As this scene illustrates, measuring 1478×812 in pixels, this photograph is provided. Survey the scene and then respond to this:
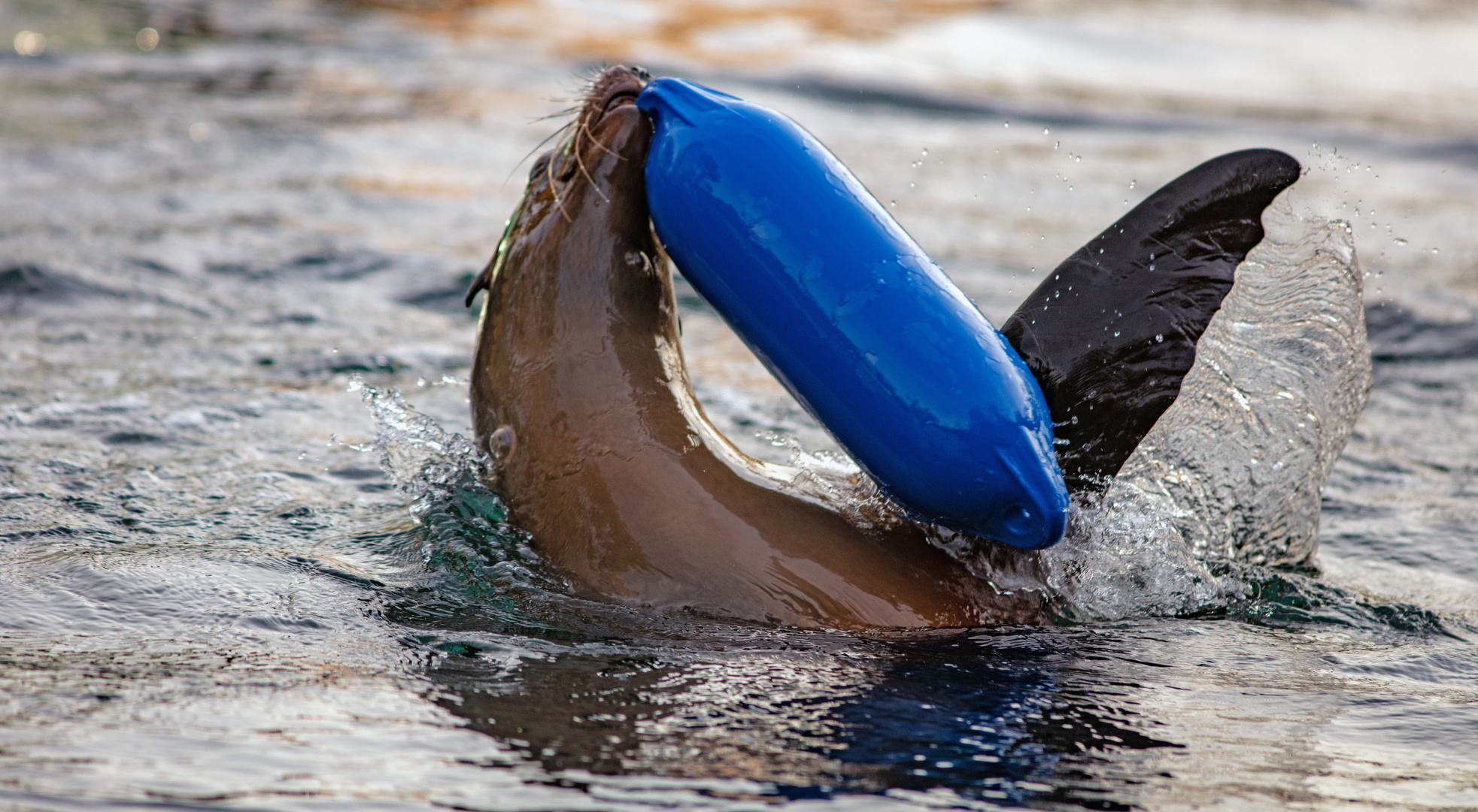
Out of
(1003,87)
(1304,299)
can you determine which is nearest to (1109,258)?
(1304,299)

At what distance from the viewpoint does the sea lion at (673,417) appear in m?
3.02

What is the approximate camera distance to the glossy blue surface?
9.13ft

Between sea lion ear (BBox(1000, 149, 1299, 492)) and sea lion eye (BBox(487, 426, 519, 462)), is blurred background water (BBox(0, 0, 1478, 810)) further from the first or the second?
sea lion ear (BBox(1000, 149, 1299, 492))

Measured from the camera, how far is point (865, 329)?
2807 mm

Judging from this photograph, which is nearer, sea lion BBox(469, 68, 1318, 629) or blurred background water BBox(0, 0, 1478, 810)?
blurred background water BBox(0, 0, 1478, 810)

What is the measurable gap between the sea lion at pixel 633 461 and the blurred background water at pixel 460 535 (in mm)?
98

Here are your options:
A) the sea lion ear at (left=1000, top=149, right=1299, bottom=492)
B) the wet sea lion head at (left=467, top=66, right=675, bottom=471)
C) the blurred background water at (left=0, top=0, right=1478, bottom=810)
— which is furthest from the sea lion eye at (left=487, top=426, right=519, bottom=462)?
the sea lion ear at (left=1000, top=149, right=1299, bottom=492)

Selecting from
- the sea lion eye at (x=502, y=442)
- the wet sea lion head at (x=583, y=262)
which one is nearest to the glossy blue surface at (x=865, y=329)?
the wet sea lion head at (x=583, y=262)

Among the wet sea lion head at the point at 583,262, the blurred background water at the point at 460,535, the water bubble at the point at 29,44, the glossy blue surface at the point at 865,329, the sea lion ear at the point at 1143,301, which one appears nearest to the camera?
the blurred background water at the point at 460,535

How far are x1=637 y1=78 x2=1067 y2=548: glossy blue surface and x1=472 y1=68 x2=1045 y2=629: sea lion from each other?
239 millimetres

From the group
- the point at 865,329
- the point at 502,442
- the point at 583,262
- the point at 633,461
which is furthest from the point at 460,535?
the point at 865,329

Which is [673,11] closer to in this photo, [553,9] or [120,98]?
[553,9]

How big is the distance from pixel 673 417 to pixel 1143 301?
1.07 meters

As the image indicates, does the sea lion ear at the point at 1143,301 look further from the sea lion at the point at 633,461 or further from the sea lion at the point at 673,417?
the sea lion at the point at 633,461
